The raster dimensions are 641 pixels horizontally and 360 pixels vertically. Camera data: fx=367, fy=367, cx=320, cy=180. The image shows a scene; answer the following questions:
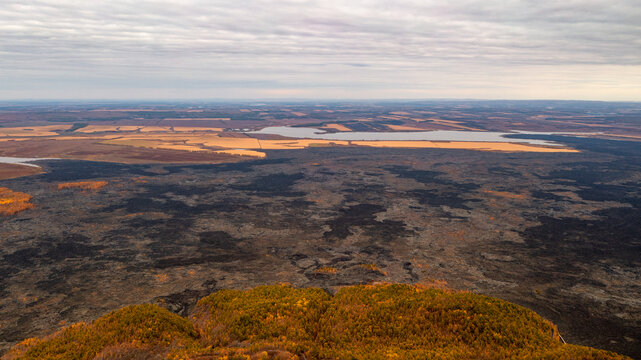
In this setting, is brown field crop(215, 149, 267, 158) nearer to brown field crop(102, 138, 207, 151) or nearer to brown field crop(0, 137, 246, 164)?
brown field crop(0, 137, 246, 164)

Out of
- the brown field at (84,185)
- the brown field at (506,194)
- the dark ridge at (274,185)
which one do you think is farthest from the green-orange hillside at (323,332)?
the brown field at (84,185)

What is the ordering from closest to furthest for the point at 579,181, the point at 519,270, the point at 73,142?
the point at 519,270, the point at 579,181, the point at 73,142

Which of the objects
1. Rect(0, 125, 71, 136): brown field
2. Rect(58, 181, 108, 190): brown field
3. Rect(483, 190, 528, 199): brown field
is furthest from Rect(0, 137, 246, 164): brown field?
Rect(483, 190, 528, 199): brown field

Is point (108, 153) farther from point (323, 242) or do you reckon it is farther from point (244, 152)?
point (323, 242)

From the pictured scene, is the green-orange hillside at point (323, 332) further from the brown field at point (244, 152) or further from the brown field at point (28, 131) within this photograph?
the brown field at point (28, 131)

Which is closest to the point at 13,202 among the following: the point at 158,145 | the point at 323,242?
the point at 323,242

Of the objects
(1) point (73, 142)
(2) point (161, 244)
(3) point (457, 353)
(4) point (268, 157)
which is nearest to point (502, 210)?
(3) point (457, 353)

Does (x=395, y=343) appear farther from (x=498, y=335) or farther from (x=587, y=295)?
(x=587, y=295)
